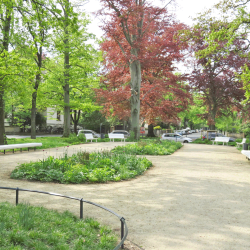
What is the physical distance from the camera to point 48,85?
85.0 feet

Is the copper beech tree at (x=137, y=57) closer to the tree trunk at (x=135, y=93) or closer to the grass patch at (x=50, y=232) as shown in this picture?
the tree trunk at (x=135, y=93)

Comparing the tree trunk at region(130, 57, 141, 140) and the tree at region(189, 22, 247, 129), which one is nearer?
the tree trunk at region(130, 57, 141, 140)

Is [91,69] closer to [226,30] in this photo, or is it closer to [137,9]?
[137,9]

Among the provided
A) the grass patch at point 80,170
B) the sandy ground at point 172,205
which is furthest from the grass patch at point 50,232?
the grass patch at point 80,170

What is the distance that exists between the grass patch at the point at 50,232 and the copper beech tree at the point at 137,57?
690 inches

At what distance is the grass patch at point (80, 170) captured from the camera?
7910 millimetres

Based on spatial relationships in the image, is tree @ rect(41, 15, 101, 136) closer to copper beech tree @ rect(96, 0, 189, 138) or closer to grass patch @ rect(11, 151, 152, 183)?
copper beech tree @ rect(96, 0, 189, 138)

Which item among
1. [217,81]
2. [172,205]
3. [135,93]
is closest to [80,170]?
[172,205]

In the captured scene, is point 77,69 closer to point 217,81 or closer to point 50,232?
point 217,81

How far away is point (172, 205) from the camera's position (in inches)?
226

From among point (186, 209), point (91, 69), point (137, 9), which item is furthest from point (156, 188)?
point (91, 69)

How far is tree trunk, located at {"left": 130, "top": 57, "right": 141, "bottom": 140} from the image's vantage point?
2217cm

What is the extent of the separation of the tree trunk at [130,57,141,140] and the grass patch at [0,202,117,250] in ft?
58.7

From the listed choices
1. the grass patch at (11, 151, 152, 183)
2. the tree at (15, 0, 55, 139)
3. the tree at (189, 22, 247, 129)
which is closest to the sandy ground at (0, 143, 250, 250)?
the grass patch at (11, 151, 152, 183)
